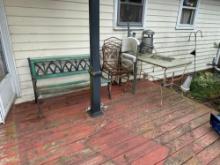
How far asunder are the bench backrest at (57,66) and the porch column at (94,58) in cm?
73

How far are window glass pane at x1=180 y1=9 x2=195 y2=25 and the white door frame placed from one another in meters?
3.95

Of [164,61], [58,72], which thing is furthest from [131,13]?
[58,72]

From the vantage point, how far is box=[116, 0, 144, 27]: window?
3.34 m

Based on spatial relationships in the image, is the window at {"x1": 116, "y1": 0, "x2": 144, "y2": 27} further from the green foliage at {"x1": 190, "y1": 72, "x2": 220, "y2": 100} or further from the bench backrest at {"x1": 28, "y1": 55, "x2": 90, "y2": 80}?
the green foliage at {"x1": 190, "y1": 72, "x2": 220, "y2": 100}

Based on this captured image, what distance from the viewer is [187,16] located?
15.1 ft

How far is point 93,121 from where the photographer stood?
8.02 feet

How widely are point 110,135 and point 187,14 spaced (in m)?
3.95

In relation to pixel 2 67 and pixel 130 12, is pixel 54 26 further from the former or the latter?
pixel 130 12

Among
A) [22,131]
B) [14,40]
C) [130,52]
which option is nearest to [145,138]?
[22,131]

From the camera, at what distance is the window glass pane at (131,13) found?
340cm

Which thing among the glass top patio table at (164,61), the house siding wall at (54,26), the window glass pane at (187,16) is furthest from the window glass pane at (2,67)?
the window glass pane at (187,16)

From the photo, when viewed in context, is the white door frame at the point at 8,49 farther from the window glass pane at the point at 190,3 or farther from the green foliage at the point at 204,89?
the window glass pane at the point at 190,3

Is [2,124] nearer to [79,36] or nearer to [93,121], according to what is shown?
[93,121]

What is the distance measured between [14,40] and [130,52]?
1.96 m
